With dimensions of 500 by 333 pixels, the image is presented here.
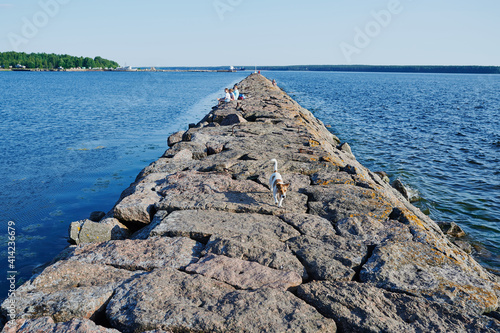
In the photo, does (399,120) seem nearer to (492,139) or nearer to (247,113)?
(492,139)

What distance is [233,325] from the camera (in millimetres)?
2703

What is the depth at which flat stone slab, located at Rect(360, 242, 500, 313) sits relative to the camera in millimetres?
3172

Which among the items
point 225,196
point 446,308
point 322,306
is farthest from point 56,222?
point 446,308

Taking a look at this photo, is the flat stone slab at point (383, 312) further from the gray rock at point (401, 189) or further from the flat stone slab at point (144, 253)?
the gray rock at point (401, 189)

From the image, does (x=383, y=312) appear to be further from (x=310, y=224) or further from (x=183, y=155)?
(x=183, y=155)

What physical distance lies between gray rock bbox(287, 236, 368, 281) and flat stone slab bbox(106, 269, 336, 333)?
589 mm

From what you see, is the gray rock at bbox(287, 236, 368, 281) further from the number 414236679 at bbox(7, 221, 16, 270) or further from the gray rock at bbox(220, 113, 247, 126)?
the gray rock at bbox(220, 113, 247, 126)

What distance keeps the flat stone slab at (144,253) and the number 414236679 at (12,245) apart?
262cm

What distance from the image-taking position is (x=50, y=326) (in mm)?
2721

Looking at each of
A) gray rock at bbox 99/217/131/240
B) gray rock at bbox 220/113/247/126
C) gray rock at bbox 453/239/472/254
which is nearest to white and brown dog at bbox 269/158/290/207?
gray rock at bbox 99/217/131/240

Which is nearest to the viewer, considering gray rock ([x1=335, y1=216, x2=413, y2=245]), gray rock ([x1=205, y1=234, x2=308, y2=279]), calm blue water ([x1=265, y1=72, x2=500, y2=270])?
gray rock ([x1=205, y1=234, x2=308, y2=279])

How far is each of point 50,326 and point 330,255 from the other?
276 centimetres

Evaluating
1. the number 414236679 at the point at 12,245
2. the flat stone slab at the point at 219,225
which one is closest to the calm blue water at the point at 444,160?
the flat stone slab at the point at 219,225

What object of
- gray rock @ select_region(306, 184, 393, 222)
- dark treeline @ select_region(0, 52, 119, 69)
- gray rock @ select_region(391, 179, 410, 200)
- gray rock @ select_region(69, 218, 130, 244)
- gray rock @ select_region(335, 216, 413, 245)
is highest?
dark treeline @ select_region(0, 52, 119, 69)
